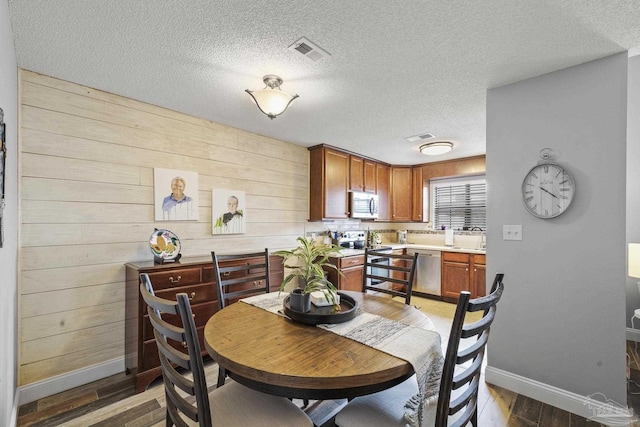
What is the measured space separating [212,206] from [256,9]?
215 cm

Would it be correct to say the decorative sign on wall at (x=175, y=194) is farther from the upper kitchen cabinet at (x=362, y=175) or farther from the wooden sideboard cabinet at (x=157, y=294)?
the upper kitchen cabinet at (x=362, y=175)

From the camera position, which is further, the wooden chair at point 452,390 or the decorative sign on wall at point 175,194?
the decorative sign on wall at point 175,194

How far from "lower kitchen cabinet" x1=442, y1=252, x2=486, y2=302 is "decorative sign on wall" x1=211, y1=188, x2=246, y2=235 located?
331cm

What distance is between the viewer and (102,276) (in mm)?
2498

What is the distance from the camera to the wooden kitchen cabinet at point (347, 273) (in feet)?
13.4

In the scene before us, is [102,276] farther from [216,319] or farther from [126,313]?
[216,319]

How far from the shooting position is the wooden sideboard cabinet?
2309 millimetres

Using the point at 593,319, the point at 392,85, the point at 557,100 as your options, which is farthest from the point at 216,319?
the point at 557,100

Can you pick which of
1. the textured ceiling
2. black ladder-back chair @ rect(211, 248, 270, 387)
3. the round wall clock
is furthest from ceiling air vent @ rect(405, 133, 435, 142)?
black ladder-back chair @ rect(211, 248, 270, 387)

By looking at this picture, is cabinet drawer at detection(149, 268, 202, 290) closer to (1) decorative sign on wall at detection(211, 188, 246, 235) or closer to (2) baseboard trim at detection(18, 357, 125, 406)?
(1) decorative sign on wall at detection(211, 188, 246, 235)

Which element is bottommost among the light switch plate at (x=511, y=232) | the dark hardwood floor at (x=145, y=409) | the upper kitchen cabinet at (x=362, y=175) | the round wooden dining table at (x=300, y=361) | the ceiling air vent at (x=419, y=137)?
the dark hardwood floor at (x=145, y=409)

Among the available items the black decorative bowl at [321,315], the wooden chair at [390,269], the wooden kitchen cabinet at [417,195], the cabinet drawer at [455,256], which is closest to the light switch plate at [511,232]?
the wooden chair at [390,269]

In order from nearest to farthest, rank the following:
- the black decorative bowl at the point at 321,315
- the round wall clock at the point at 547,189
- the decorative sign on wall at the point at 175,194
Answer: the black decorative bowl at the point at 321,315, the round wall clock at the point at 547,189, the decorative sign on wall at the point at 175,194

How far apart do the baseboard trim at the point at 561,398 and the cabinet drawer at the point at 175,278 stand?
8.60 ft
